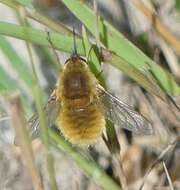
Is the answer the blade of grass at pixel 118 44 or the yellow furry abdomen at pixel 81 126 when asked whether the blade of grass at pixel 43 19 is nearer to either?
the blade of grass at pixel 118 44

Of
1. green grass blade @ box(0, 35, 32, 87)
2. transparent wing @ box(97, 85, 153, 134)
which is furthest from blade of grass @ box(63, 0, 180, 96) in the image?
green grass blade @ box(0, 35, 32, 87)

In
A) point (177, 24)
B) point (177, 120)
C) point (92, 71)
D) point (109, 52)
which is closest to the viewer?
point (109, 52)

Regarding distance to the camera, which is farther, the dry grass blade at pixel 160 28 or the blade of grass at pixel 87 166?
the dry grass blade at pixel 160 28

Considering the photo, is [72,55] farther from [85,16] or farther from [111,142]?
[111,142]

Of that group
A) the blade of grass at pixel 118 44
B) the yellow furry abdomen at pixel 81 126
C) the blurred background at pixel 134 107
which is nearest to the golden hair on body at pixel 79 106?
the yellow furry abdomen at pixel 81 126

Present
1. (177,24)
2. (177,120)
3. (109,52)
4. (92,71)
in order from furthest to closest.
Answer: (177,24)
(177,120)
(92,71)
(109,52)

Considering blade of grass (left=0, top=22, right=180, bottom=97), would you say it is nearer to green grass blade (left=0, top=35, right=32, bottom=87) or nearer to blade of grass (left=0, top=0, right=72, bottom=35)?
blade of grass (left=0, top=0, right=72, bottom=35)

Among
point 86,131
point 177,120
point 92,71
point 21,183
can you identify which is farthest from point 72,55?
point 21,183

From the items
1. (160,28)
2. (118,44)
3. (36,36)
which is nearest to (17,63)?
(36,36)
